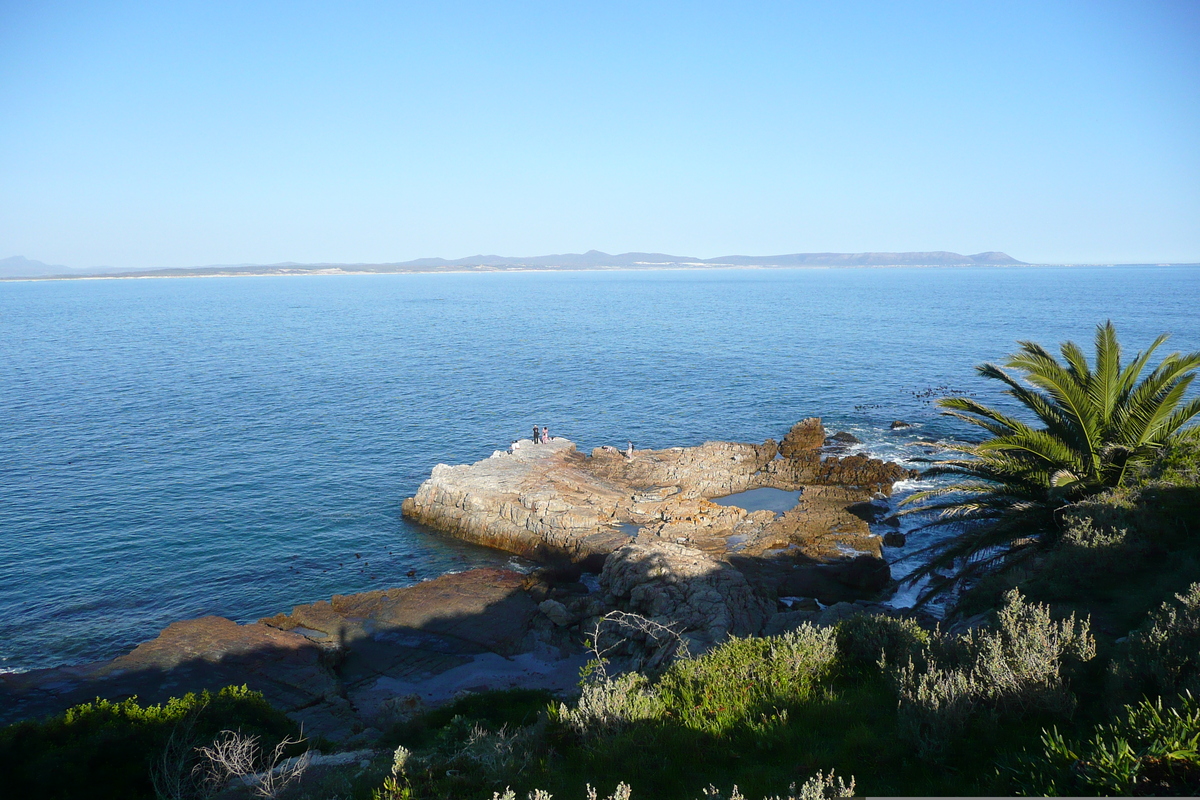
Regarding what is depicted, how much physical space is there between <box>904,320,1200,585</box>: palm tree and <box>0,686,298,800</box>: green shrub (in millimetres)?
16435

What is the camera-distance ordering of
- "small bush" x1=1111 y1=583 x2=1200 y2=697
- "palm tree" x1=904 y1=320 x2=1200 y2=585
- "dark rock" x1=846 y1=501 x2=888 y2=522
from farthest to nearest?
"dark rock" x1=846 y1=501 x2=888 y2=522 → "palm tree" x1=904 y1=320 x2=1200 y2=585 → "small bush" x1=1111 y1=583 x2=1200 y2=697

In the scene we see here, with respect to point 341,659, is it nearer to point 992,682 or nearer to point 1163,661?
point 992,682

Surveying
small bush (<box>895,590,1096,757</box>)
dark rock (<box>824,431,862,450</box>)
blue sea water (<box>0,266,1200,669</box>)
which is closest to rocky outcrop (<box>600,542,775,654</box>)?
blue sea water (<box>0,266,1200,669</box>)

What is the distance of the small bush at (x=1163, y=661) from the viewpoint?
231 inches

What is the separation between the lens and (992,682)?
6.69 m

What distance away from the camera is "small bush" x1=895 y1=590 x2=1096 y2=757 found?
619 cm

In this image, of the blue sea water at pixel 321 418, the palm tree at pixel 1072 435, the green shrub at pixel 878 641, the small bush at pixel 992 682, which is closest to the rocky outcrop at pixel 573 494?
the blue sea water at pixel 321 418

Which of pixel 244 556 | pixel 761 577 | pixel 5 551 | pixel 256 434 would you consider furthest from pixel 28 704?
pixel 256 434

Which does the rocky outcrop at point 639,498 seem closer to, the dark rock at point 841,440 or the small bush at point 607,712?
the dark rock at point 841,440

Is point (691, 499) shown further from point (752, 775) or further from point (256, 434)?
point (256, 434)

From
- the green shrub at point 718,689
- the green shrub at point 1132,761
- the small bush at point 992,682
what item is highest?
the green shrub at point 1132,761

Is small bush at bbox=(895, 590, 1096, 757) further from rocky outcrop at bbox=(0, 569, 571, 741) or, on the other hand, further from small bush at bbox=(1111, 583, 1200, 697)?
rocky outcrop at bbox=(0, 569, 571, 741)

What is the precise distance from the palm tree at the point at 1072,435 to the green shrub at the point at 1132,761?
28.5ft

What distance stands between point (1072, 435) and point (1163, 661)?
8251mm
